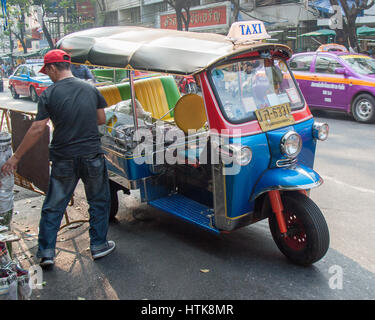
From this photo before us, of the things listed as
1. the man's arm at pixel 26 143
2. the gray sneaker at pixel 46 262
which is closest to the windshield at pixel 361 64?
the man's arm at pixel 26 143

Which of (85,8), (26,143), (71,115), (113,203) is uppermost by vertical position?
(85,8)

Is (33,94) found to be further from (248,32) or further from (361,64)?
(248,32)

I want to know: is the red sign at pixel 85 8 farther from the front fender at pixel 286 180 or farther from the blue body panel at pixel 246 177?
the front fender at pixel 286 180

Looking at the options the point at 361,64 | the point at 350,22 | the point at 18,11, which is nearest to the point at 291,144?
the point at 361,64

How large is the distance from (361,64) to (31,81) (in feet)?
41.9

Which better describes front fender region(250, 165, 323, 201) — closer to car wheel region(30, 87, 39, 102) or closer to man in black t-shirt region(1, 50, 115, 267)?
man in black t-shirt region(1, 50, 115, 267)

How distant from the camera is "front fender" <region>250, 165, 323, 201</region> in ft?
10.8

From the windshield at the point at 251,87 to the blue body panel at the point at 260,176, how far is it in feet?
0.85

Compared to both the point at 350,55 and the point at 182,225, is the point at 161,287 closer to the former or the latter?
the point at 182,225

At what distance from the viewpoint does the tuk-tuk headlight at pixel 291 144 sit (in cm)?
349

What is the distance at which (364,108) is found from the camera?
9.68 metres

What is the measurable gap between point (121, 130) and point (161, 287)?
6.18 feet

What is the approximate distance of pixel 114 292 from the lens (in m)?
3.27

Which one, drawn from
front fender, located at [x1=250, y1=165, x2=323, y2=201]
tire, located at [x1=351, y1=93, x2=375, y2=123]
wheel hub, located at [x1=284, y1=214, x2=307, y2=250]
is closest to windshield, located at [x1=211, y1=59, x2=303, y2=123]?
front fender, located at [x1=250, y1=165, x2=323, y2=201]
